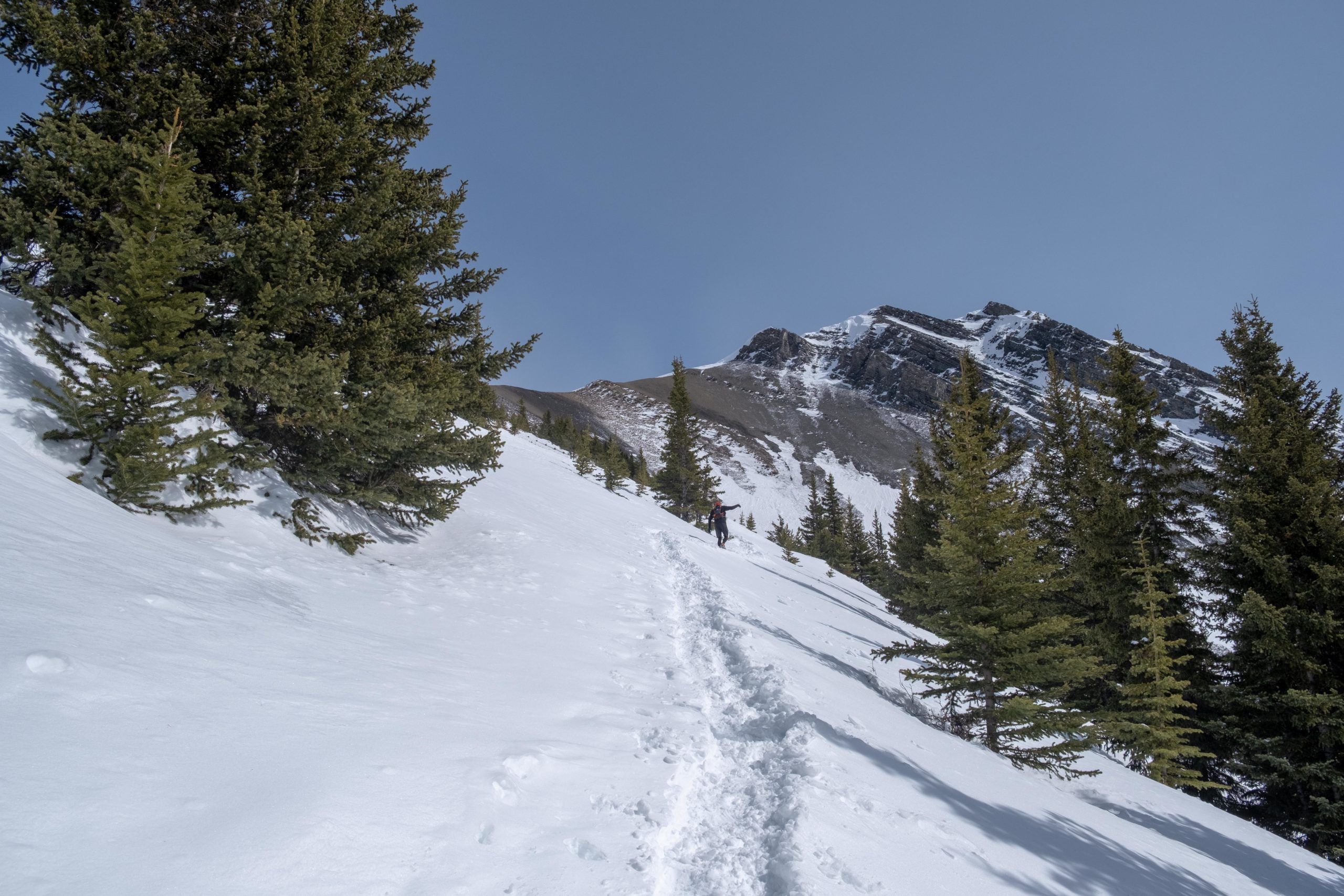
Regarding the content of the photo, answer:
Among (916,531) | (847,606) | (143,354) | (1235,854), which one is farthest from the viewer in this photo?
(916,531)

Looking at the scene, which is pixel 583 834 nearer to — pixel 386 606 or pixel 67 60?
pixel 386 606

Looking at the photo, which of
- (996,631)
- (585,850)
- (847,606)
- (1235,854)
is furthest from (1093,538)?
(585,850)

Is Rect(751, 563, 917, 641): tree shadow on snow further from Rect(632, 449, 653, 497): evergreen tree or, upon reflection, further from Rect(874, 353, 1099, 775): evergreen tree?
Rect(632, 449, 653, 497): evergreen tree

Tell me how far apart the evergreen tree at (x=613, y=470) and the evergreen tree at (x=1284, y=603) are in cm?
2521

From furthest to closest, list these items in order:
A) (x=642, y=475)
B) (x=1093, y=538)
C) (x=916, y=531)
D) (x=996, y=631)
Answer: (x=642, y=475)
(x=916, y=531)
(x=1093, y=538)
(x=996, y=631)

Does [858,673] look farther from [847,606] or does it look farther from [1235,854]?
[847,606]

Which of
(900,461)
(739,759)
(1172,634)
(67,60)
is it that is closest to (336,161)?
(67,60)

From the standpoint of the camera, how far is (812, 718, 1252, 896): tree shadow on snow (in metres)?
4.28

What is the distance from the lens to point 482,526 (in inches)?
511

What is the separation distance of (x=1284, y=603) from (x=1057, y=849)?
12471mm

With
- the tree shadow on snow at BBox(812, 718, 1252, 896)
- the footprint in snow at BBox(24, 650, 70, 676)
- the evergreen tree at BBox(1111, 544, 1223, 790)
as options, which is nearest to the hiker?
the evergreen tree at BBox(1111, 544, 1223, 790)

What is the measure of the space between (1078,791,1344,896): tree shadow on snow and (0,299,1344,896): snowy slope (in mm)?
62

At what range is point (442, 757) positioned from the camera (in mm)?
→ 3500

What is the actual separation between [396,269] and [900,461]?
14958cm
